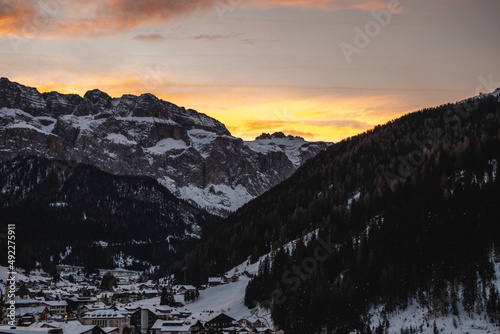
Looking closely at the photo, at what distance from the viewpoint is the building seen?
154m

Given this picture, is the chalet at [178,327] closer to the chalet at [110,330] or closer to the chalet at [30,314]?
the chalet at [110,330]

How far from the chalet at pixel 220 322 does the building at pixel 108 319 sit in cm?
2372

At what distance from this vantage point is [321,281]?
134 m

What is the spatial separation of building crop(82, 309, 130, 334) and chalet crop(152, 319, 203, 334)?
16.4 metres

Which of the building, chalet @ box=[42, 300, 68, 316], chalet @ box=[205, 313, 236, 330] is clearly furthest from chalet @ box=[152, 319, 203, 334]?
chalet @ box=[42, 300, 68, 316]

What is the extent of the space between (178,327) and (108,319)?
25.7 m

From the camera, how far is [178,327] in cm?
13638

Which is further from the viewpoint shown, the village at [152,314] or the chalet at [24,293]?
the chalet at [24,293]

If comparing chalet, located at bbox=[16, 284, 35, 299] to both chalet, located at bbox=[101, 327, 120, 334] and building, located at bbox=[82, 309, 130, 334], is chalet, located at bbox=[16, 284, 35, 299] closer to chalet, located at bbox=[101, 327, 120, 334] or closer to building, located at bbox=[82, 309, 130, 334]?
building, located at bbox=[82, 309, 130, 334]

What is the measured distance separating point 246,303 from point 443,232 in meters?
48.1

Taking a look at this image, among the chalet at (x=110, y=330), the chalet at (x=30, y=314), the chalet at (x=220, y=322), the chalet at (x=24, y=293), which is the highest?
the chalet at (x=24, y=293)

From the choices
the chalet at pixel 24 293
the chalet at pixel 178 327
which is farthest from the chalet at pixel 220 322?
the chalet at pixel 24 293

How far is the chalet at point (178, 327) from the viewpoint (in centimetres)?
13525

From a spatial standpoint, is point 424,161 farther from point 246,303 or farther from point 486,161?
point 246,303
